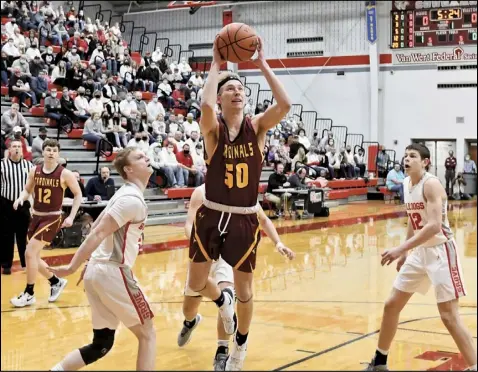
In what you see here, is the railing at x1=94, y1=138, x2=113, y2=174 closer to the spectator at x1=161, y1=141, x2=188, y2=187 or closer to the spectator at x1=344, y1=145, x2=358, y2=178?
the spectator at x1=161, y1=141, x2=188, y2=187

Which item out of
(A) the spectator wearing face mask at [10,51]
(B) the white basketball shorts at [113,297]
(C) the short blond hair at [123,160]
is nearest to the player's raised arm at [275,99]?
(C) the short blond hair at [123,160]

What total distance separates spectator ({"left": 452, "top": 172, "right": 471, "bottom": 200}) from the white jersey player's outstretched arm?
820 inches

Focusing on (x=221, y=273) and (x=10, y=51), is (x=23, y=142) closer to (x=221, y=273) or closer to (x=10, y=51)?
(x=10, y=51)

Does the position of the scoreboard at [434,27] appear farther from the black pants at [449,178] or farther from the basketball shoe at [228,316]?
the basketball shoe at [228,316]

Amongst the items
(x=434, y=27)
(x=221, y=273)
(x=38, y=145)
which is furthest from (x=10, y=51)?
(x=434, y=27)

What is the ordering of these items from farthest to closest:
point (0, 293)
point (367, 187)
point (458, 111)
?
1. point (458, 111)
2. point (367, 187)
3. point (0, 293)

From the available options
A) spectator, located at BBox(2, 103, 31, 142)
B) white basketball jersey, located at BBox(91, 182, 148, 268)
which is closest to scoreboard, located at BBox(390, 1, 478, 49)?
spectator, located at BBox(2, 103, 31, 142)

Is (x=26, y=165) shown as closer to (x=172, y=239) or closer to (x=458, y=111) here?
(x=172, y=239)

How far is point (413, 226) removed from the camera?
5.09 metres

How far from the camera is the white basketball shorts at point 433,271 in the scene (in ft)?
15.8

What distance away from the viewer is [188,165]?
17.2m

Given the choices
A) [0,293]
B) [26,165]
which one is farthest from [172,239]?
[0,293]

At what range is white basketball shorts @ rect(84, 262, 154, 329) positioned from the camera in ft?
13.5

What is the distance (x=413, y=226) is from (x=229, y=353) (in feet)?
5.27
